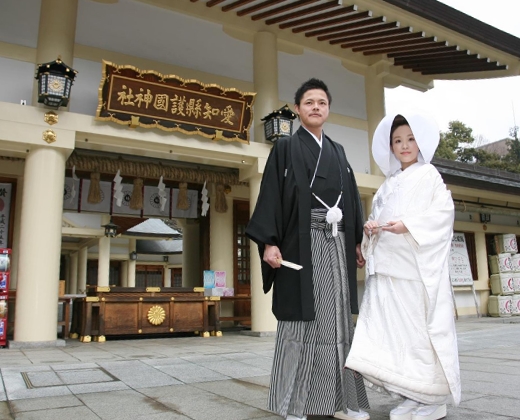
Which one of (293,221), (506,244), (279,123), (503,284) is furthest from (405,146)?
(506,244)

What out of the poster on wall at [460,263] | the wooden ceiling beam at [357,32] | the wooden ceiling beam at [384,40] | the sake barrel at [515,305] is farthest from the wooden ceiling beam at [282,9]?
the sake barrel at [515,305]

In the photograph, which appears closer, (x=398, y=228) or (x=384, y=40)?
(x=398, y=228)

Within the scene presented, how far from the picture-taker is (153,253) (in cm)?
1966

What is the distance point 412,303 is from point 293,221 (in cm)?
73

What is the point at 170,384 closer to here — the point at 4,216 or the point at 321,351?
the point at 321,351

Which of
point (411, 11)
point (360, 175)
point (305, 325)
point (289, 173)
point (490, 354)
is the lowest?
point (490, 354)

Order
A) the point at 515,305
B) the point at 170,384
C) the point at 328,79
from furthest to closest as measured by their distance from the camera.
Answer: the point at 515,305, the point at 328,79, the point at 170,384

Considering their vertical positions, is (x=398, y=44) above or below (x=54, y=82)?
above

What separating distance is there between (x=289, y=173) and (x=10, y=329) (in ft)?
22.7

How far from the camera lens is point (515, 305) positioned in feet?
38.4

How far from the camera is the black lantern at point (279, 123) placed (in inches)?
301

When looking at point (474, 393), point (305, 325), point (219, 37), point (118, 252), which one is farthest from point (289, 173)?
point (118, 252)

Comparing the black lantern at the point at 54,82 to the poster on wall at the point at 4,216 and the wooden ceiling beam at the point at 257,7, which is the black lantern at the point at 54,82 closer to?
the poster on wall at the point at 4,216

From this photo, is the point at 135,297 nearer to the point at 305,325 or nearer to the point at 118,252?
the point at 305,325
